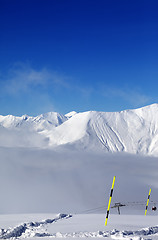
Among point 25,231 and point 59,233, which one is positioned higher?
point 59,233

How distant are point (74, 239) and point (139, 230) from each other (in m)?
6.70

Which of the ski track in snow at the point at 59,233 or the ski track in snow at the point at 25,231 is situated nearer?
the ski track in snow at the point at 59,233

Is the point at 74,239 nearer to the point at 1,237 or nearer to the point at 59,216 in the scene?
the point at 1,237

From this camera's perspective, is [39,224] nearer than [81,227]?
No

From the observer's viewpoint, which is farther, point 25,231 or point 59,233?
point 25,231

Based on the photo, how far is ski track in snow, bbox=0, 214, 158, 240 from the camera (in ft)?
62.2

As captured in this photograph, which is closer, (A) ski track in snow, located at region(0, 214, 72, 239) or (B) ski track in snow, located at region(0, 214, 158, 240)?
(B) ski track in snow, located at region(0, 214, 158, 240)

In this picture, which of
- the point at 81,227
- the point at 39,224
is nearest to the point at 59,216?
the point at 39,224

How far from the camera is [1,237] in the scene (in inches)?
859

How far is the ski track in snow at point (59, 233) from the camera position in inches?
747

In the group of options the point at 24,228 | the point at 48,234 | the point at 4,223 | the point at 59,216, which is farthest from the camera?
the point at 59,216

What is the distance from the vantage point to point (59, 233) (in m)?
19.9

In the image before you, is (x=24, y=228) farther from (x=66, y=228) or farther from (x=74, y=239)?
(x=74, y=239)

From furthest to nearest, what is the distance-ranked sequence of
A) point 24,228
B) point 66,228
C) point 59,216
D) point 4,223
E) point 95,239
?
1. point 59,216
2. point 4,223
3. point 24,228
4. point 66,228
5. point 95,239
